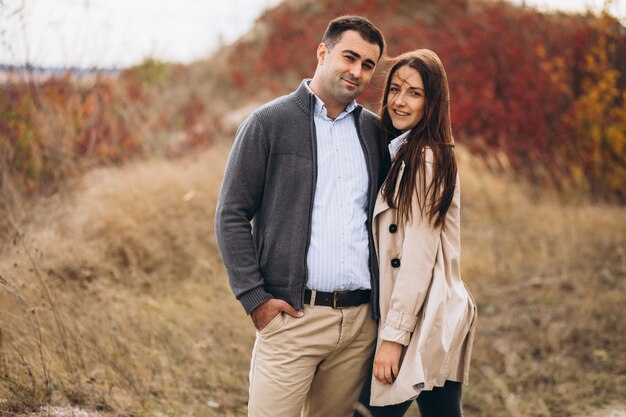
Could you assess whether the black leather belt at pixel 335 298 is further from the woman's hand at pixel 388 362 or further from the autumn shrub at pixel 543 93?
the autumn shrub at pixel 543 93

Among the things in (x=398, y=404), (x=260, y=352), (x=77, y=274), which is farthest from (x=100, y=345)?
(x=398, y=404)

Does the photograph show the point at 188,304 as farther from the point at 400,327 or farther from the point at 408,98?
the point at 408,98

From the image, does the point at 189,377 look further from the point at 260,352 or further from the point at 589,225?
the point at 589,225

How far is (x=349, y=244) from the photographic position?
2725 millimetres

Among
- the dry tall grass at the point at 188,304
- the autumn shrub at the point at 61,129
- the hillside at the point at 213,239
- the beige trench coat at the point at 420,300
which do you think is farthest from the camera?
the autumn shrub at the point at 61,129

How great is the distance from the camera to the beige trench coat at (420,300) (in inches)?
104

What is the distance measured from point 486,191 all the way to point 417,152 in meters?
6.82

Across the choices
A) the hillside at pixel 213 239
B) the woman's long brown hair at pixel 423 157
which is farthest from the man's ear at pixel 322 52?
the hillside at pixel 213 239

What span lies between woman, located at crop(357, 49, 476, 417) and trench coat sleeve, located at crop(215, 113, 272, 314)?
0.54 metres

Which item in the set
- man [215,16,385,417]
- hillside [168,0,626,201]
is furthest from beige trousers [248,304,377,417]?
hillside [168,0,626,201]

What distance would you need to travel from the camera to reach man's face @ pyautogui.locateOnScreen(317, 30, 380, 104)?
2.80m

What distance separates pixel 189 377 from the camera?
4414 mm

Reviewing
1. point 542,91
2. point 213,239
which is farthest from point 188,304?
point 542,91

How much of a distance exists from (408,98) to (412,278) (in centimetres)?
82
